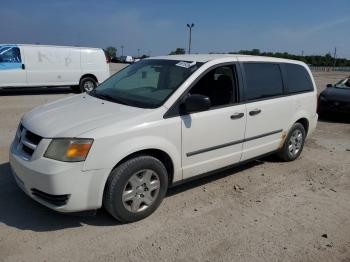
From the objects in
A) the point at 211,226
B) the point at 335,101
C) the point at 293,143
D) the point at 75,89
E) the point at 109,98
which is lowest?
the point at 75,89

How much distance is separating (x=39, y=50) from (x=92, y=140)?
10.9 meters

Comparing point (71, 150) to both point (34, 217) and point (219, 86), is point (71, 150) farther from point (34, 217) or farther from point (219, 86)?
point (219, 86)

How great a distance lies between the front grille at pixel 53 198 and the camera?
3.36 m

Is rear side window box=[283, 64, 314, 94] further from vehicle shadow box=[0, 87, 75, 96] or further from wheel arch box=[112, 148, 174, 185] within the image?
vehicle shadow box=[0, 87, 75, 96]

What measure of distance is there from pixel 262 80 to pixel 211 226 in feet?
7.41

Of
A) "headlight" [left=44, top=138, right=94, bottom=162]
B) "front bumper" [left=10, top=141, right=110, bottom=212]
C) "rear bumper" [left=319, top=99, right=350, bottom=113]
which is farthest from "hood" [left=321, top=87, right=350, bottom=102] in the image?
"headlight" [left=44, top=138, right=94, bottom=162]

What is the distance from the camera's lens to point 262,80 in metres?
5.09

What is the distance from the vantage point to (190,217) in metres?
3.98

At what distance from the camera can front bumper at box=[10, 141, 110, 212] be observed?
3285 mm

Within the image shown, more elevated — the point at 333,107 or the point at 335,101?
the point at 335,101

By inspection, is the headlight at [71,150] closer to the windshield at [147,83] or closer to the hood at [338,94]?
the windshield at [147,83]

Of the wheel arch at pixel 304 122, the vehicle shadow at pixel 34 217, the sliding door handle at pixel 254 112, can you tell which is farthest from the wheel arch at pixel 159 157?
the wheel arch at pixel 304 122

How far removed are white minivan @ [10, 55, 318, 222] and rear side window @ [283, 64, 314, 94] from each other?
0.33 ft

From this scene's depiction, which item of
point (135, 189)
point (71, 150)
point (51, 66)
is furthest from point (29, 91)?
point (71, 150)
